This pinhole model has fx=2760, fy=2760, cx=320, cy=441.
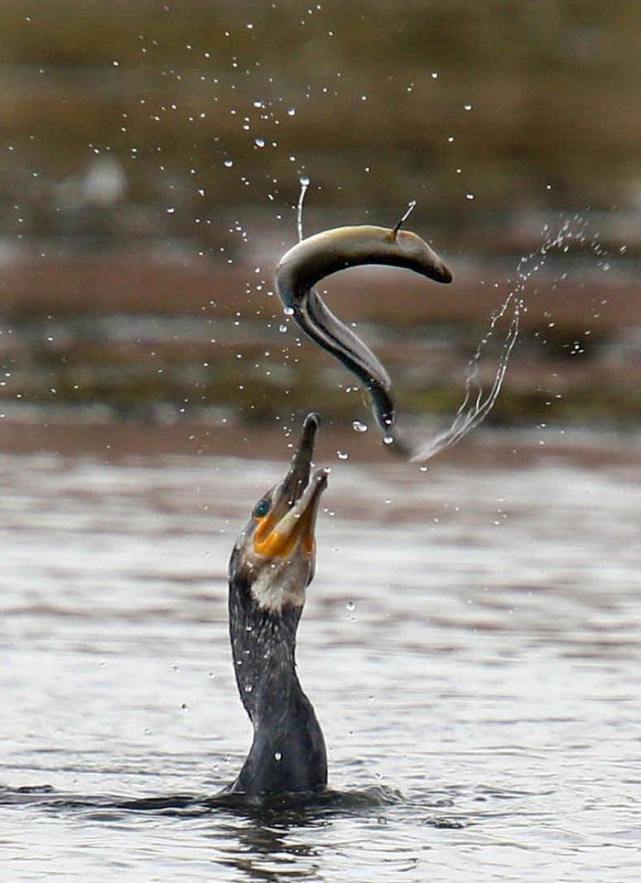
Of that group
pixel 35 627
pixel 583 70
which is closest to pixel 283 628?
pixel 35 627

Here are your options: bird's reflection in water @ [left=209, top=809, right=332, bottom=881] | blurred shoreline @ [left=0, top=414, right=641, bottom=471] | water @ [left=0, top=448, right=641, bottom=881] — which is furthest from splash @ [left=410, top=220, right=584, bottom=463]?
bird's reflection in water @ [left=209, top=809, right=332, bottom=881]

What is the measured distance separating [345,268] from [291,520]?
901 mm

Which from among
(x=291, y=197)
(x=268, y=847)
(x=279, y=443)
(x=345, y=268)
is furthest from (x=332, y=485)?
(x=291, y=197)

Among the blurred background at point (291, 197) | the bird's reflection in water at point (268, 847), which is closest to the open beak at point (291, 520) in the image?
the bird's reflection in water at point (268, 847)

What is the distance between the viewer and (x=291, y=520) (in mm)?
8891

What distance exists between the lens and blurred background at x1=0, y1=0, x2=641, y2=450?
1981 centimetres

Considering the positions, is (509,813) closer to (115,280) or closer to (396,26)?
(115,280)

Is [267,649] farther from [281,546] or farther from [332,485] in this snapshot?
[332,485]

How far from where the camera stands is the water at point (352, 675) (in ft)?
28.5

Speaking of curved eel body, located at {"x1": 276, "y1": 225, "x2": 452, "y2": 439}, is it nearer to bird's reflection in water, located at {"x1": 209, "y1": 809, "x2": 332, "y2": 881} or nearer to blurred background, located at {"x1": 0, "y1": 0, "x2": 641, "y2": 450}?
bird's reflection in water, located at {"x1": 209, "y1": 809, "x2": 332, "y2": 881}

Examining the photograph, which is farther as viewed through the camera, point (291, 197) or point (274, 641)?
point (291, 197)

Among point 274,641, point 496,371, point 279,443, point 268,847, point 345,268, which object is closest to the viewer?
point 345,268

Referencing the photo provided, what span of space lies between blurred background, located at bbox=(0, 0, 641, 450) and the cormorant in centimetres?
802

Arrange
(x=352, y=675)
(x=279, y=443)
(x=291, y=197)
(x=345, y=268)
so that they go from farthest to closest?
(x=291, y=197) → (x=279, y=443) → (x=352, y=675) → (x=345, y=268)
